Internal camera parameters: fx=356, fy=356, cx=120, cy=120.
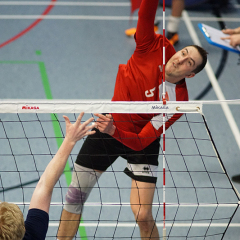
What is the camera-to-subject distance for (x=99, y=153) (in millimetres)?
2941

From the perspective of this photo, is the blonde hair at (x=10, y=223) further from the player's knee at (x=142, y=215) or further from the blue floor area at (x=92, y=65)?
the blue floor area at (x=92, y=65)

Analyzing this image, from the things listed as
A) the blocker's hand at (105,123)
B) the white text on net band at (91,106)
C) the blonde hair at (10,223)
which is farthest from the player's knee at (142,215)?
the blonde hair at (10,223)

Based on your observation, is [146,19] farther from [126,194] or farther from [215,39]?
[126,194]

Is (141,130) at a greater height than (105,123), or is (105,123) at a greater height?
(105,123)

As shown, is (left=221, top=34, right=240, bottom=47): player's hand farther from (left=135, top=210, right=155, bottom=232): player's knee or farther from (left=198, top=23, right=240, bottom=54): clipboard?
(left=135, top=210, right=155, bottom=232): player's knee

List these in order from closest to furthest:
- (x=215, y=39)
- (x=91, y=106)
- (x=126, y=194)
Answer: (x=91, y=106)
(x=126, y=194)
(x=215, y=39)

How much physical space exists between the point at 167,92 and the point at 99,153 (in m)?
0.75

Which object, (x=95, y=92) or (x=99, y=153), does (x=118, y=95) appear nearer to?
(x=99, y=153)

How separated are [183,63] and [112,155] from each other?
0.94 meters

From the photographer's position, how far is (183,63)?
2707 millimetres

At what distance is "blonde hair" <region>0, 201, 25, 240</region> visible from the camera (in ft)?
5.55

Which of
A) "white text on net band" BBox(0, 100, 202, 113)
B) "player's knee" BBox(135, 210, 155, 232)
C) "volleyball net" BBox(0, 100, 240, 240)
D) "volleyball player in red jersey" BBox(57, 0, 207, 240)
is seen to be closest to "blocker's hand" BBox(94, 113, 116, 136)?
"white text on net band" BBox(0, 100, 202, 113)

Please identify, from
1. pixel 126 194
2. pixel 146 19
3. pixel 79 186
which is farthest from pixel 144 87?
pixel 126 194

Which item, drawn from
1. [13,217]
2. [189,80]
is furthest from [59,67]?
→ [13,217]
